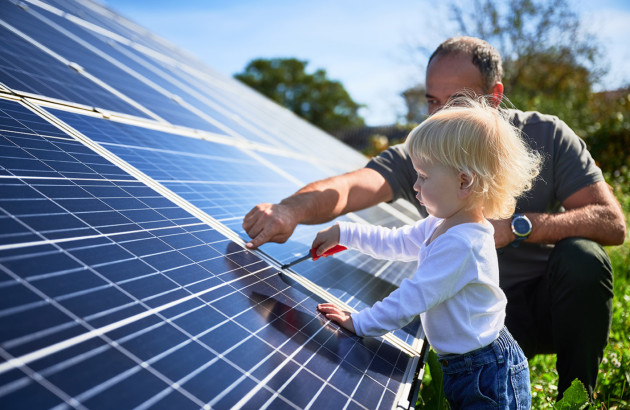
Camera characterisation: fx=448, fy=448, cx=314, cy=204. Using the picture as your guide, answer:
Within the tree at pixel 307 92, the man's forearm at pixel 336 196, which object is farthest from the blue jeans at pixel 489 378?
the tree at pixel 307 92

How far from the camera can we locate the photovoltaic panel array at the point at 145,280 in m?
1.09

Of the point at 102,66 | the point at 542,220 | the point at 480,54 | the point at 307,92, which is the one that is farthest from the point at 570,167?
the point at 307,92

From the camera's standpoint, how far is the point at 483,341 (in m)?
2.03

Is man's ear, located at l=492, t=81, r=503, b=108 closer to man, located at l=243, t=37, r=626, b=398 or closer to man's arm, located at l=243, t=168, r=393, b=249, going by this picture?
man, located at l=243, t=37, r=626, b=398

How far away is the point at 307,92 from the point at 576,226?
50.1 metres

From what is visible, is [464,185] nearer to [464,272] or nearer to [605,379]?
[464,272]

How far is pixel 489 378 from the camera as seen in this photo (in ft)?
6.69

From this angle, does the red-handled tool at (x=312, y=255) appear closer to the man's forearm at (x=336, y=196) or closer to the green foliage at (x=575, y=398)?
the man's forearm at (x=336, y=196)

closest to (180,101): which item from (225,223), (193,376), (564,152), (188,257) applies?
(225,223)

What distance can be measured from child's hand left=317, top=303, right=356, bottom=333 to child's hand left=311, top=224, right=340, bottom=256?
1.73 ft

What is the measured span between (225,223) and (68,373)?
1.53 meters

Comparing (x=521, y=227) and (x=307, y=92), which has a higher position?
(x=307, y=92)

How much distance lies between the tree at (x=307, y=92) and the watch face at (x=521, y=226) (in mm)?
48797

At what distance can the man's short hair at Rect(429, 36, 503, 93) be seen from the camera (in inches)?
136
